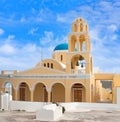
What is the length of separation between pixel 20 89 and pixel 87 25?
11.0 metres

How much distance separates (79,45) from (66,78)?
407 centimetres

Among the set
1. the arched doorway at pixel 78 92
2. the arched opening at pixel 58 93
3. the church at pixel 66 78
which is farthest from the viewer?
the arched opening at pixel 58 93

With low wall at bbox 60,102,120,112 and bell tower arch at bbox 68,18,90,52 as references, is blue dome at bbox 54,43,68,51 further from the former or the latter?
low wall at bbox 60,102,120,112

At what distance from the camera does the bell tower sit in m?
31.3

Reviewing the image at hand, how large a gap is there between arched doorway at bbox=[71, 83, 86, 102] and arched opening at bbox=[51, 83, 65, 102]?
6.35 ft

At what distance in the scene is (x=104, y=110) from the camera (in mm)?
27906

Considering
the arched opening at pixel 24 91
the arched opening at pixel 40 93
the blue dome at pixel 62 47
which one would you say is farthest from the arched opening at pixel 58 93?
the blue dome at pixel 62 47

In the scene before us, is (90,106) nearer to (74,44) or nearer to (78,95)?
(78,95)

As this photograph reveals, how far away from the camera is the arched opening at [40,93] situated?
34.3 m

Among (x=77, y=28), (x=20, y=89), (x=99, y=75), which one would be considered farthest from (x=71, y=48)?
(x=20, y=89)

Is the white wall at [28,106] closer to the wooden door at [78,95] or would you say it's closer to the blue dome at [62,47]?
the wooden door at [78,95]

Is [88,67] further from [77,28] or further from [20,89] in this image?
[20,89]

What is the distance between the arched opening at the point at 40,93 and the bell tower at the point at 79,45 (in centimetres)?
446

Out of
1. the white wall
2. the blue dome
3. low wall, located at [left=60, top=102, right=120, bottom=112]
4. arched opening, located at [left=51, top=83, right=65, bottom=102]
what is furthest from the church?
the white wall
